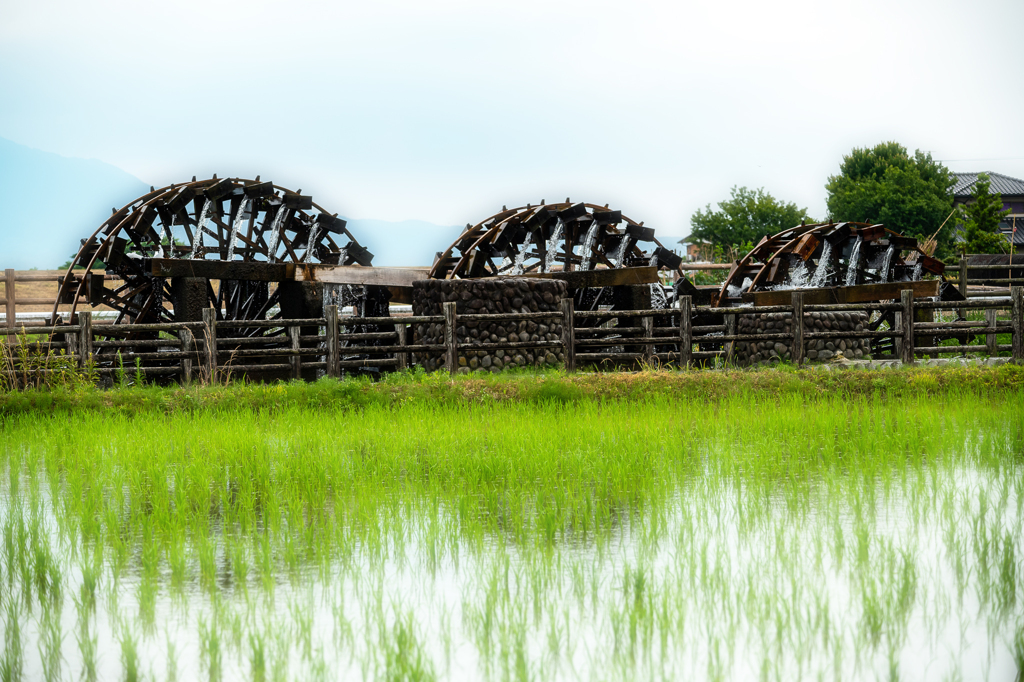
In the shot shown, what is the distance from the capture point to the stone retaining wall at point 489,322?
50.5 feet

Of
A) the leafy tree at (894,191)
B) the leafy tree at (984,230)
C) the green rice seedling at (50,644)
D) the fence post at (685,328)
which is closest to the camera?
the green rice seedling at (50,644)

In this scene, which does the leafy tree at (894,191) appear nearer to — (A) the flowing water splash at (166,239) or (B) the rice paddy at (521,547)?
(A) the flowing water splash at (166,239)

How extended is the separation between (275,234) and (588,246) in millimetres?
7010

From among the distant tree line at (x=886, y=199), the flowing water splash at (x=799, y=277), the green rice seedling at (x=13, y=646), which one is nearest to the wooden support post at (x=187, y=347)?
the green rice seedling at (x=13, y=646)

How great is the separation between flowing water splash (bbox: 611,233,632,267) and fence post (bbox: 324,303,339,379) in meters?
8.13

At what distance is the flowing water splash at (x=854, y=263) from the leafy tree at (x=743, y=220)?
38.6 m

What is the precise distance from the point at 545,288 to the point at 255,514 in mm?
10948

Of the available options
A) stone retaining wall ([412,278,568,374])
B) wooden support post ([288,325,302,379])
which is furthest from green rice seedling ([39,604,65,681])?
stone retaining wall ([412,278,568,374])

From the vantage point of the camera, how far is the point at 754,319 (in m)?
18.0

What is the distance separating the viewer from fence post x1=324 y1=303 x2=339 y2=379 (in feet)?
42.4

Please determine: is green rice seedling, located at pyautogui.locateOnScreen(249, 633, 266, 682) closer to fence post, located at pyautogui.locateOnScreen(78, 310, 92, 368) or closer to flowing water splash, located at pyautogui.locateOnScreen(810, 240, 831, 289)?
fence post, located at pyautogui.locateOnScreen(78, 310, 92, 368)

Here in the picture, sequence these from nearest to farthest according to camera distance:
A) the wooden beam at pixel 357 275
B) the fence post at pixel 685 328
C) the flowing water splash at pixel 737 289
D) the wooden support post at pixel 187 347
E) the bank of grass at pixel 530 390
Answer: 1. the bank of grass at pixel 530 390
2. the wooden support post at pixel 187 347
3. the fence post at pixel 685 328
4. the wooden beam at pixel 357 275
5. the flowing water splash at pixel 737 289

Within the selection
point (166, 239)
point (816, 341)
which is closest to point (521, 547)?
point (816, 341)

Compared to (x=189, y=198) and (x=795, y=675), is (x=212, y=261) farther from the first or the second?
(x=795, y=675)
